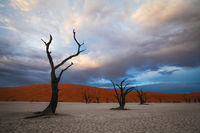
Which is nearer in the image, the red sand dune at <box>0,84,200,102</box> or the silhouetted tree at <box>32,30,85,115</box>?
the silhouetted tree at <box>32,30,85,115</box>

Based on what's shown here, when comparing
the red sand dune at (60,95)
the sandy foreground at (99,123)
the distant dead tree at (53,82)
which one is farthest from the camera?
the red sand dune at (60,95)

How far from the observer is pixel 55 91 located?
1014cm

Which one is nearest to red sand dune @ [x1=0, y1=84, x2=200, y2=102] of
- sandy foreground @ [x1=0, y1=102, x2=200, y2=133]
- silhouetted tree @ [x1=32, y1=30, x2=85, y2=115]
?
silhouetted tree @ [x1=32, y1=30, x2=85, y2=115]

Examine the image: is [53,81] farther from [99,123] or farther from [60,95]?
[60,95]

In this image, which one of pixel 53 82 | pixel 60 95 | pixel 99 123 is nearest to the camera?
pixel 99 123

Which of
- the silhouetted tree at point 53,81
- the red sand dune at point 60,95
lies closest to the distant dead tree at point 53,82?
the silhouetted tree at point 53,81

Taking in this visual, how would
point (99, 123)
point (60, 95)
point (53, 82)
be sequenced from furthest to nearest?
point (60, 95)
point (53, 82)
point (99, 123)

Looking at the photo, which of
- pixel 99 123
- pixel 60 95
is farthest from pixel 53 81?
pixel 60 95

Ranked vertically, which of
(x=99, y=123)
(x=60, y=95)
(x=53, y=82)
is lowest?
(x=60, y=95)

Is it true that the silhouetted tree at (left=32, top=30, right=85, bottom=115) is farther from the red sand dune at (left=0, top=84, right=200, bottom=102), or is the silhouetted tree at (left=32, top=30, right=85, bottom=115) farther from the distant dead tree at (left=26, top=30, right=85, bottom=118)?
the red sand dune at (left=0, top=84, right=200, bottom=102)

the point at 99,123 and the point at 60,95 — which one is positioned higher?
the point at 99,123

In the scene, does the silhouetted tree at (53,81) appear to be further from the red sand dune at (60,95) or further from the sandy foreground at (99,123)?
the red sand dune at (60,95)

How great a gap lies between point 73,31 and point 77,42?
1028 mm

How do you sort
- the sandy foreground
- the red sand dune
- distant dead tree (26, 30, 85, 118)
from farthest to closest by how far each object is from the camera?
the red sand dune < distant dead tree (26, 30, 85, 118) < the sandy foreground
